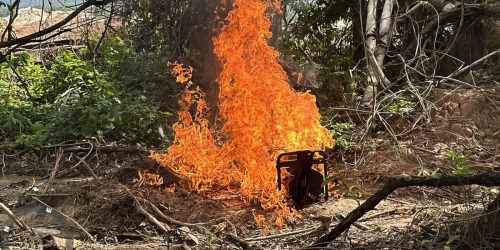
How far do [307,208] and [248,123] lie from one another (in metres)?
1.43

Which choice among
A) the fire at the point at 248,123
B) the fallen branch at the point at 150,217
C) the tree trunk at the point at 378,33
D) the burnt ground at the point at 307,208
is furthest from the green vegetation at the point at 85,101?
the tree trunk at the point at 378,33

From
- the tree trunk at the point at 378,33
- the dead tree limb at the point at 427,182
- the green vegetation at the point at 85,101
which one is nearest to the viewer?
the dead tree limb at the point at 427,182

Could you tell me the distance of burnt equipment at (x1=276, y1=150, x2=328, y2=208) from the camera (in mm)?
5957

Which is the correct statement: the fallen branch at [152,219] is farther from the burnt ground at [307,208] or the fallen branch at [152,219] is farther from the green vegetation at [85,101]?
the green vegetation at [85,101]

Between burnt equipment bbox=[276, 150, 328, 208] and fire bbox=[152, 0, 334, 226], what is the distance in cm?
39

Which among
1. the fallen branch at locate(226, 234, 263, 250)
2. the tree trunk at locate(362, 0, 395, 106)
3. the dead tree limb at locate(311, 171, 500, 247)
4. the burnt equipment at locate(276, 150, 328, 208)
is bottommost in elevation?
the fallen branch at locate(226, 234, 263, 250)

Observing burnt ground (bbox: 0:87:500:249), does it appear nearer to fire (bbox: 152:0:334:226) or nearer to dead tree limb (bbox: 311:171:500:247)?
dead tree limb (bbox: 311:171:500:247)

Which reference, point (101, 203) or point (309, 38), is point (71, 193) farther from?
point (309, 38)

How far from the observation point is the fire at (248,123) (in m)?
6.71

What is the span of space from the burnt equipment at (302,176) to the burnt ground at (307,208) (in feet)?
0.59

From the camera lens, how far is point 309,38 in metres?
12.0

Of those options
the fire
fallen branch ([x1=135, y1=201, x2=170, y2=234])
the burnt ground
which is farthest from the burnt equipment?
fallen branch ([x1=135, y1=201, x2=170, y2=234])

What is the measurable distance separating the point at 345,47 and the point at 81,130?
5749mm

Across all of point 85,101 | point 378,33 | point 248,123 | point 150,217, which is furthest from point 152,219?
point 378,33
